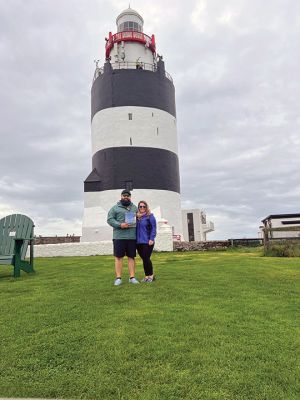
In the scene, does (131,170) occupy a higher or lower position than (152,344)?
higher

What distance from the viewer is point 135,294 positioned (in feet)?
19.3

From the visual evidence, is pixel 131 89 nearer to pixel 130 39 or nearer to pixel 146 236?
pixel 130 39

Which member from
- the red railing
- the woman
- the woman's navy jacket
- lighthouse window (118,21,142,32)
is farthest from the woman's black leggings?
lighthouse window (118,21,142,32)

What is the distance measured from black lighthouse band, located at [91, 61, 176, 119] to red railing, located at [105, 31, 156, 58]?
2.68m

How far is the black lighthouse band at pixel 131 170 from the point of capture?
80.6 ft

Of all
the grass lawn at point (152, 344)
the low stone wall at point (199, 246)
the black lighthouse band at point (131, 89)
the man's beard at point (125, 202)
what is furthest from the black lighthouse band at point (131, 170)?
the grass lawn at point (152, 344)

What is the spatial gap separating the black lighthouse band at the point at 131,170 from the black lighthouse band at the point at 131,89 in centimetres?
354

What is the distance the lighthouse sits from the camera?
80.8ft

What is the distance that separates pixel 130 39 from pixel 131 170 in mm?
10907

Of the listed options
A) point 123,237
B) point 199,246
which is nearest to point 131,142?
point 199,246

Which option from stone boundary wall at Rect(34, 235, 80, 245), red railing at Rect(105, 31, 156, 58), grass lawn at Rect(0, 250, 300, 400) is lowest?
grass lawn at Rect(0, 250, 300, 400)

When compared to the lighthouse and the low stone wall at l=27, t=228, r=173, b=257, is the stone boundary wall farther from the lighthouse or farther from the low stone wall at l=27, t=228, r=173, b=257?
the low stone wall at l=27, t=228, r=173, b=257

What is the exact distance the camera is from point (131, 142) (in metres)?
24.8

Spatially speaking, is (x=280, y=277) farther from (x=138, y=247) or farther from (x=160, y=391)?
(x=160, y=391)
